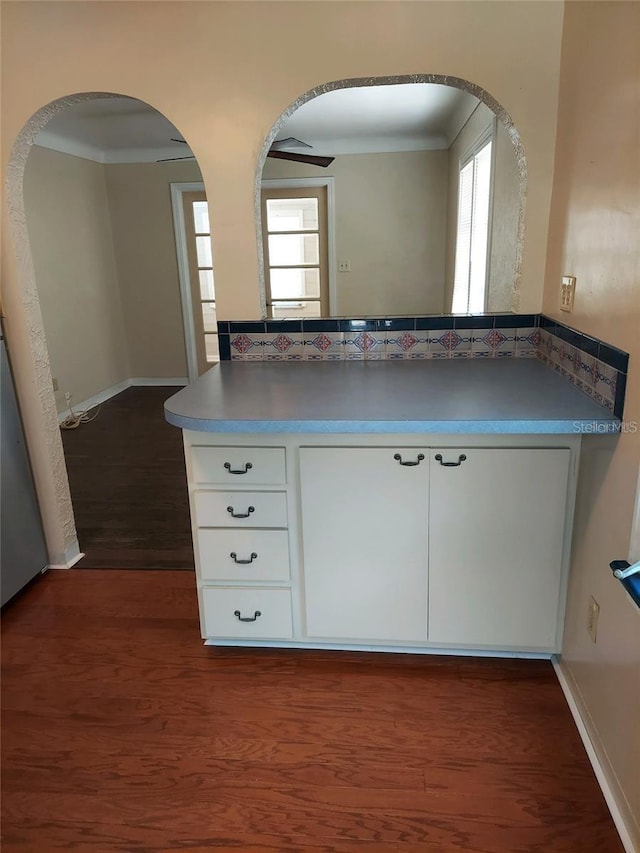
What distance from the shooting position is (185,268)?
5695mm

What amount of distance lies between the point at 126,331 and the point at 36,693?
4635mm

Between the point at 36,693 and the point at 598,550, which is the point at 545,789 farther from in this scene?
the point at 36,693

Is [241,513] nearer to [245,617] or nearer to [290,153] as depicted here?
[245,617]

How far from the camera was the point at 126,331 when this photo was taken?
5.90m

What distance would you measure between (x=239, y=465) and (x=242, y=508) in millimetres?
144

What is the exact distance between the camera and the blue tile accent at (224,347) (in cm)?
226

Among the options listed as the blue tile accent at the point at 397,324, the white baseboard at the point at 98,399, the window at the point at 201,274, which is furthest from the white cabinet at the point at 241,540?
the window at the point at 201,274

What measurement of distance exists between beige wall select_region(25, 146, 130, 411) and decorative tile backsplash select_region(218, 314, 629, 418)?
301cm

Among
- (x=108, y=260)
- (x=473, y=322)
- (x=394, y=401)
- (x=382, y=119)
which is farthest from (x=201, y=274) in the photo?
(x=394, y=401)

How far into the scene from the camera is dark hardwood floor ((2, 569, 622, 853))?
4.38 feet

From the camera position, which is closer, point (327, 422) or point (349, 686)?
point (327, 422)

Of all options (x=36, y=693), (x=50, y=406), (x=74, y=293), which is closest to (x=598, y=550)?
(x=36, y=693)

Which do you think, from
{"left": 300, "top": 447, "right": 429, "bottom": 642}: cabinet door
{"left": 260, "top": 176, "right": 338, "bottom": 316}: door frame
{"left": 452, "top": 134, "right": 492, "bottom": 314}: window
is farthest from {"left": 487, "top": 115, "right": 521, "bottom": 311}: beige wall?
{"left": 260, "top": 176, "right": 338, "bottom": 316}: door frame

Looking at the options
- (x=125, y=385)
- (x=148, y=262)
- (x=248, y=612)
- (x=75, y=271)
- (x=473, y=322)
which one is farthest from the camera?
(x=125, y=385)
